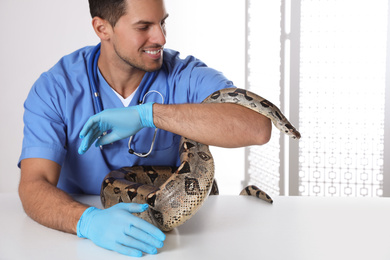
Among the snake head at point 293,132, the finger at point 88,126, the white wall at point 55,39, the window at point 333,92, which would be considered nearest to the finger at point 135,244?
the finger at point 88,126

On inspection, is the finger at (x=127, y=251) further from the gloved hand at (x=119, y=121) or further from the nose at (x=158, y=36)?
the nose at (x=158, y=36)

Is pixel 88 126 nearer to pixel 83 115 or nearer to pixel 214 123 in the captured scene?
pixel 83 115

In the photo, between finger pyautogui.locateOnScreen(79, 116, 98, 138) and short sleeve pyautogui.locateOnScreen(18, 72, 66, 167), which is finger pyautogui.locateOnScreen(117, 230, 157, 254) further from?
short sleeve pyautogui.locateOnScreen(18, 72, 66, 167)

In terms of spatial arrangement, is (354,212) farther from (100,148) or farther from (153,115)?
(100,148)

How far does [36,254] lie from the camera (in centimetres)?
148

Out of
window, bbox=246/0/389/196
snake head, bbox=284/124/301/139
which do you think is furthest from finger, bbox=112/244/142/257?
window, bbox=246/0/389/196

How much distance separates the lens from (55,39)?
188 inches

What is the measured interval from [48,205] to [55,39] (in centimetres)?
335

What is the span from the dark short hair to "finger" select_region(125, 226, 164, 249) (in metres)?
1.07

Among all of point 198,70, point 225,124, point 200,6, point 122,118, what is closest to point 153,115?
point 122,118

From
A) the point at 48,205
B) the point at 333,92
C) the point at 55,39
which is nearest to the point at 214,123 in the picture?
the point at 48,205

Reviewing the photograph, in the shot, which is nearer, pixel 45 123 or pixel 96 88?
pixel 45 123

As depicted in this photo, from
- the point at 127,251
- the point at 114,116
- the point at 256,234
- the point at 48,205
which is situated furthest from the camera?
the point at 114,116

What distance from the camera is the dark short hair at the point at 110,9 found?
2145 millimetres
